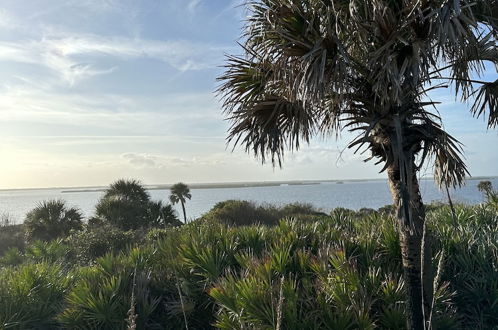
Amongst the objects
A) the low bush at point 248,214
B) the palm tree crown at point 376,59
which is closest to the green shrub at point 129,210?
the low bush at point 248,214

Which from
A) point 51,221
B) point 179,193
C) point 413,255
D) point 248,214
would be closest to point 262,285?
point 413,255

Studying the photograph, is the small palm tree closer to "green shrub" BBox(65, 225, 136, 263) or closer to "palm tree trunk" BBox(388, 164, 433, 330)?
"green shrub" BBox(65, 225, 136, 263)

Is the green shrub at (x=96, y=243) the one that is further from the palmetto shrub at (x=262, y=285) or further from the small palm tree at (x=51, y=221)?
the palmetto shrub at (x=262, y=285)

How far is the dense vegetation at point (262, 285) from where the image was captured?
17.7 feet

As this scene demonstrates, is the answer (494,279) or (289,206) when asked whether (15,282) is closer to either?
(494,279)

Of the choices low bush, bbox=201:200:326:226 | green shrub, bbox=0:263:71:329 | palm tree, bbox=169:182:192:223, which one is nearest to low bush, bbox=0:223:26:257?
low bush, bbox=201:200:326:226

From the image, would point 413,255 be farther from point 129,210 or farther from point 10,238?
point 10,238

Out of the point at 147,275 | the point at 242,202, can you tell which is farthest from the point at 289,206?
the point at 147,275

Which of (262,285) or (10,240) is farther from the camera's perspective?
(10,240)

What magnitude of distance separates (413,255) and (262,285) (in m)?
2.15

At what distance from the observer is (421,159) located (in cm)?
588

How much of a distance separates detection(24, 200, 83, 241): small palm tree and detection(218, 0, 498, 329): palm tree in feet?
64.5

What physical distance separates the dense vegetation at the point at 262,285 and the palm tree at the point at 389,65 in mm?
826

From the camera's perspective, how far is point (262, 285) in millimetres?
5566
